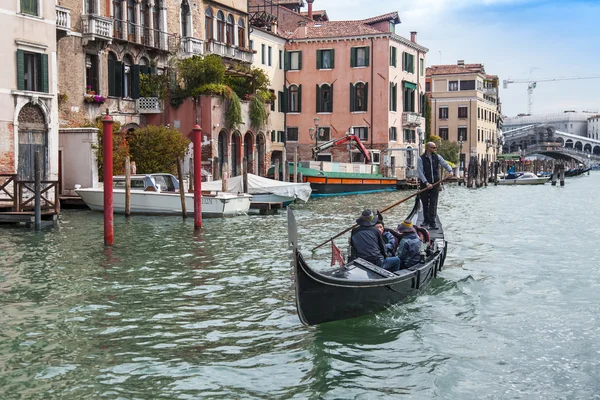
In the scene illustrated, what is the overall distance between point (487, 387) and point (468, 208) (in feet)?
61.1

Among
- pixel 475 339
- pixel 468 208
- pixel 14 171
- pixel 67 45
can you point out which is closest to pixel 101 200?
pixel 14 171

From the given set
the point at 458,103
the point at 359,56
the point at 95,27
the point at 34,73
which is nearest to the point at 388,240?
the point at 34,73

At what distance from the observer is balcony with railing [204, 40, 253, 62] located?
2812 cm

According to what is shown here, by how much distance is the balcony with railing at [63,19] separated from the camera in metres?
20.4

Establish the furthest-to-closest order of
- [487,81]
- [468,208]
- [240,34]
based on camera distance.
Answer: [487,81] → [240,34] → [468,208]

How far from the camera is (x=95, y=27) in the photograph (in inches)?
878

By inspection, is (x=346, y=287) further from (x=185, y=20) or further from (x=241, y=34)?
(x=241, y=34)

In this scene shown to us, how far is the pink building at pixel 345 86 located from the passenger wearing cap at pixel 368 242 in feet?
89.3

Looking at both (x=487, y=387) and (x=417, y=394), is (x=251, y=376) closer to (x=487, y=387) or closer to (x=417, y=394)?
(x=417, y=394)

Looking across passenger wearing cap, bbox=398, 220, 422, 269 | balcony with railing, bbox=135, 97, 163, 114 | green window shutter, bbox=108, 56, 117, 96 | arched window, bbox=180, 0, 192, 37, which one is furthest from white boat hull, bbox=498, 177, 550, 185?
passenger wearing cap, bbox=398, 220, 422, 269

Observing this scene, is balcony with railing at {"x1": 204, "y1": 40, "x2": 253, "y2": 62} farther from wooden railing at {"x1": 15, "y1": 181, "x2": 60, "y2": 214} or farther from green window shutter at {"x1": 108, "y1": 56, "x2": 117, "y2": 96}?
wooden railing at {"x1": 15, "y1": 181, "x2": 60, "y2": 214}

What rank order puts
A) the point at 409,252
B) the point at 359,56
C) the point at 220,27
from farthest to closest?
the point at 359,56 → the point at 220,27 → the point at 409,252

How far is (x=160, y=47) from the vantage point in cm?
2552

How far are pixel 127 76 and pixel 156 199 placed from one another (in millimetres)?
6958
